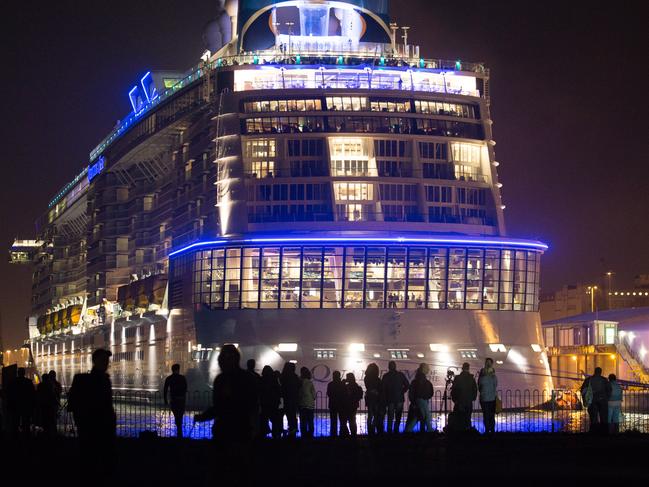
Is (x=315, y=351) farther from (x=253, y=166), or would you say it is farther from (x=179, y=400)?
(x=179, y=400)

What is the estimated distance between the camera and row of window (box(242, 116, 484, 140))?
2832 inches

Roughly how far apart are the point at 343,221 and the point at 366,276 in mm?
3347

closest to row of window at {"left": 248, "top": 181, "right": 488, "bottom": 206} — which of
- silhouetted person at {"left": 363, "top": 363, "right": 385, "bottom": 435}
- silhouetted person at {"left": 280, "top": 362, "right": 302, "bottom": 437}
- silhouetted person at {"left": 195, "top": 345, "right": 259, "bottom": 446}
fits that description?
silhouetted person at {"left": 363, "top": 363, "right": 385, "bottom": 435}

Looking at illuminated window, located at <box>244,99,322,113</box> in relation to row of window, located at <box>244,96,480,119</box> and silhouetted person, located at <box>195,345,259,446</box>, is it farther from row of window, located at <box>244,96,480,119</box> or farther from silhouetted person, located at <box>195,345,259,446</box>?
silhouetted person, located at <box>195,345,259,446</box>

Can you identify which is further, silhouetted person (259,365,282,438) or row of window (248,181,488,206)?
row of window (248,181,488,206)

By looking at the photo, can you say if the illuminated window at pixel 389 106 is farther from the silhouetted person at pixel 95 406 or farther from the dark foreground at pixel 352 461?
the silhouetted person at pixel 95 406

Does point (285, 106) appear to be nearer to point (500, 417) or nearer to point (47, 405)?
point (500, 417)

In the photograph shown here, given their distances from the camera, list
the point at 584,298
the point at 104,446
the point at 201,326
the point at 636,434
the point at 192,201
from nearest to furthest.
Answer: the point at 104,446
the point at 636,434
the point at 201,326
the point at 192,201
the point at 584,298

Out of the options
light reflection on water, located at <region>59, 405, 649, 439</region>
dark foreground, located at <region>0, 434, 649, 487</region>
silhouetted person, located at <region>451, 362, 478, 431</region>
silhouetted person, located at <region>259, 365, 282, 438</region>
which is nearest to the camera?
dark foreground, located at <region>0, 434, 649, 487</region>

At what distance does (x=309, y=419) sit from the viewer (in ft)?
121

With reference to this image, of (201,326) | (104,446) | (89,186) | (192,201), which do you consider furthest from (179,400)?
(89,186)

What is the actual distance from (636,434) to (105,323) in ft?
256

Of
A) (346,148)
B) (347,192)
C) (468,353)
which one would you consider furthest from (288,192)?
Answer: (468,353)

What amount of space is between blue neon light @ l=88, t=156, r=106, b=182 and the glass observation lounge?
1679 inches
